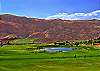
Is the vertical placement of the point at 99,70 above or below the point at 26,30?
below

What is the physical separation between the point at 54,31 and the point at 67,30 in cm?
1121

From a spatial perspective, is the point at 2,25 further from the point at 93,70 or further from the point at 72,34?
the point at 93,70

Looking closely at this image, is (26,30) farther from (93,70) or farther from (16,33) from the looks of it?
(93,70)

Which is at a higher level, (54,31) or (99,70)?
(54,31)

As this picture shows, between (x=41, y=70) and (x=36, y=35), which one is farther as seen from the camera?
(x=36, y=35)

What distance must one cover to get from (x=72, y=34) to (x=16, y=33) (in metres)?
37.4

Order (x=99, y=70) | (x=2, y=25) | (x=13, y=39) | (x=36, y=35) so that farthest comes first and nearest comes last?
(x=2, y=25) < (x=36, y=35) < (x=13, y=39) < (x=99, y=70)

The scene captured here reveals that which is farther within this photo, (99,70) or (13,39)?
(13,39)

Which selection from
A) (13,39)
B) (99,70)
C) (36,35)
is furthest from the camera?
(36,35)

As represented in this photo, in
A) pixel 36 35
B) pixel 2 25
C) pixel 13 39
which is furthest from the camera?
pixel 2 25

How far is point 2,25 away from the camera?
188 metres

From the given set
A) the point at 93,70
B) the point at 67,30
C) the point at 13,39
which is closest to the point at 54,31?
the point at 67,30

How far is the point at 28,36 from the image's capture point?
581ft

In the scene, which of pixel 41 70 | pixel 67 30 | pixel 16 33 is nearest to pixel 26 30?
pixel 16 33
